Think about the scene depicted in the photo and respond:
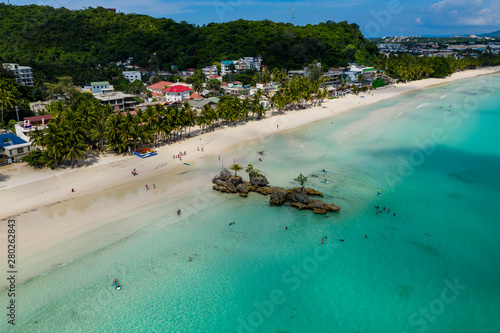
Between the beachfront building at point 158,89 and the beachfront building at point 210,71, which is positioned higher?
the beachfront building at point 210,71

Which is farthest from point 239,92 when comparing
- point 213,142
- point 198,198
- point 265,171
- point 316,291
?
point 316,291

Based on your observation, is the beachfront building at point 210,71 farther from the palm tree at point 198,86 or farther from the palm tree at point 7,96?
the palm tree at point 7,96

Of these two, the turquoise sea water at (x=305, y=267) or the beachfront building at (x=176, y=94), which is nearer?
the turquoise sea water at (x=305, y=267)

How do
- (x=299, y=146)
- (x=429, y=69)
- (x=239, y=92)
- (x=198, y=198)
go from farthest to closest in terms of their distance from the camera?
(x=429, y=69)
(x=239, y=92)
(x=299, y=146)
(x=198, y=198)

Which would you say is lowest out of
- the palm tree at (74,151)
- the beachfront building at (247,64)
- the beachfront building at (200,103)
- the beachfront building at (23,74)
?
the palm tree at (74,151)

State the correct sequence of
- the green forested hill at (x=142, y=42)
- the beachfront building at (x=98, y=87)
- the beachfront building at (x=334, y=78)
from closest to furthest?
the beachfront building at (x=98, y=87) < the beachfront building at (x=334, y=78) < the green forested hill at (x=142, y=42)

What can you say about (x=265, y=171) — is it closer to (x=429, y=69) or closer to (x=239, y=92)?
(x=239, y=92)

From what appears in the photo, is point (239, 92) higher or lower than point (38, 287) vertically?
higher

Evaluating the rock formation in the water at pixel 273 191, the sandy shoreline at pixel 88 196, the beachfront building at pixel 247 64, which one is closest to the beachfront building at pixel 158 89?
the beachfront building at pixel 247 64
